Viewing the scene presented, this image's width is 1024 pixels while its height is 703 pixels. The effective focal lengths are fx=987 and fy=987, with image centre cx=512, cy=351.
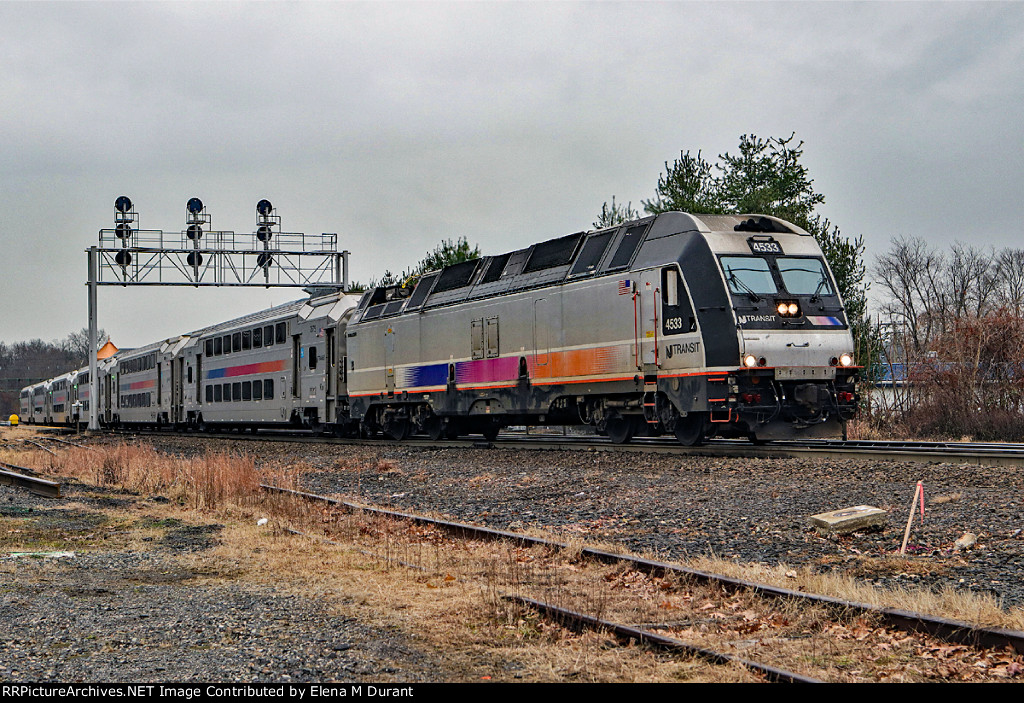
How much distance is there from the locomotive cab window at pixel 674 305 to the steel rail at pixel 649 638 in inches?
362

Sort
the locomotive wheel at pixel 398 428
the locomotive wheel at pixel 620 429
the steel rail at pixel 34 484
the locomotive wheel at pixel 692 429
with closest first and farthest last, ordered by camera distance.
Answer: the steel rail at pixel 34 484, the locomotive wheel at pixel 692 429, the locomotive wheel at pixel 620 429, the locomotive wheel at pixel 398 428

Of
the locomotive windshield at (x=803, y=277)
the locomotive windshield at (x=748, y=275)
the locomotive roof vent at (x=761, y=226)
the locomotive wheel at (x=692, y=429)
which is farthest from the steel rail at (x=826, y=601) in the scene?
the locomotive roof vent at (x=761, y=226)

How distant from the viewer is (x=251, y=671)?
5270 mm

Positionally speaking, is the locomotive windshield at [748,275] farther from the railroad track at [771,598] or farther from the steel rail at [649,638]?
the steel rail at [649,638]

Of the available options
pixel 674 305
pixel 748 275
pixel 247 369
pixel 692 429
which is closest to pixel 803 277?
pixel 748 275

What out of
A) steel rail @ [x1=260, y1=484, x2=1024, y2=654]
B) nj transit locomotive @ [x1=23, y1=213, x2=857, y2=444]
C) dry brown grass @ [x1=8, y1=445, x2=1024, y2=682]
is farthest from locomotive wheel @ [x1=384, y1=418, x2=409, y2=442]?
steel rail @ [x1=260, y1=484, x2=1024, y2=654]

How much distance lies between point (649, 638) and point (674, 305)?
33.8ft

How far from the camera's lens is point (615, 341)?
16.9 m

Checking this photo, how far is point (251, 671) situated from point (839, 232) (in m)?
27.7

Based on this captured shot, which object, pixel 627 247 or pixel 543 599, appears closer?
pixel 543 599

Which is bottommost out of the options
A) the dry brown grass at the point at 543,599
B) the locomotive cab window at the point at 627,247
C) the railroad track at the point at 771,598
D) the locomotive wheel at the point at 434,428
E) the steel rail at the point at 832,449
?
the dry brown grass at the point at 543,599

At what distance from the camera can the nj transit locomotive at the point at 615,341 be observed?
49.5 ft

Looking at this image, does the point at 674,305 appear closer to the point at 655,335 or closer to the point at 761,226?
the point at 655,335
